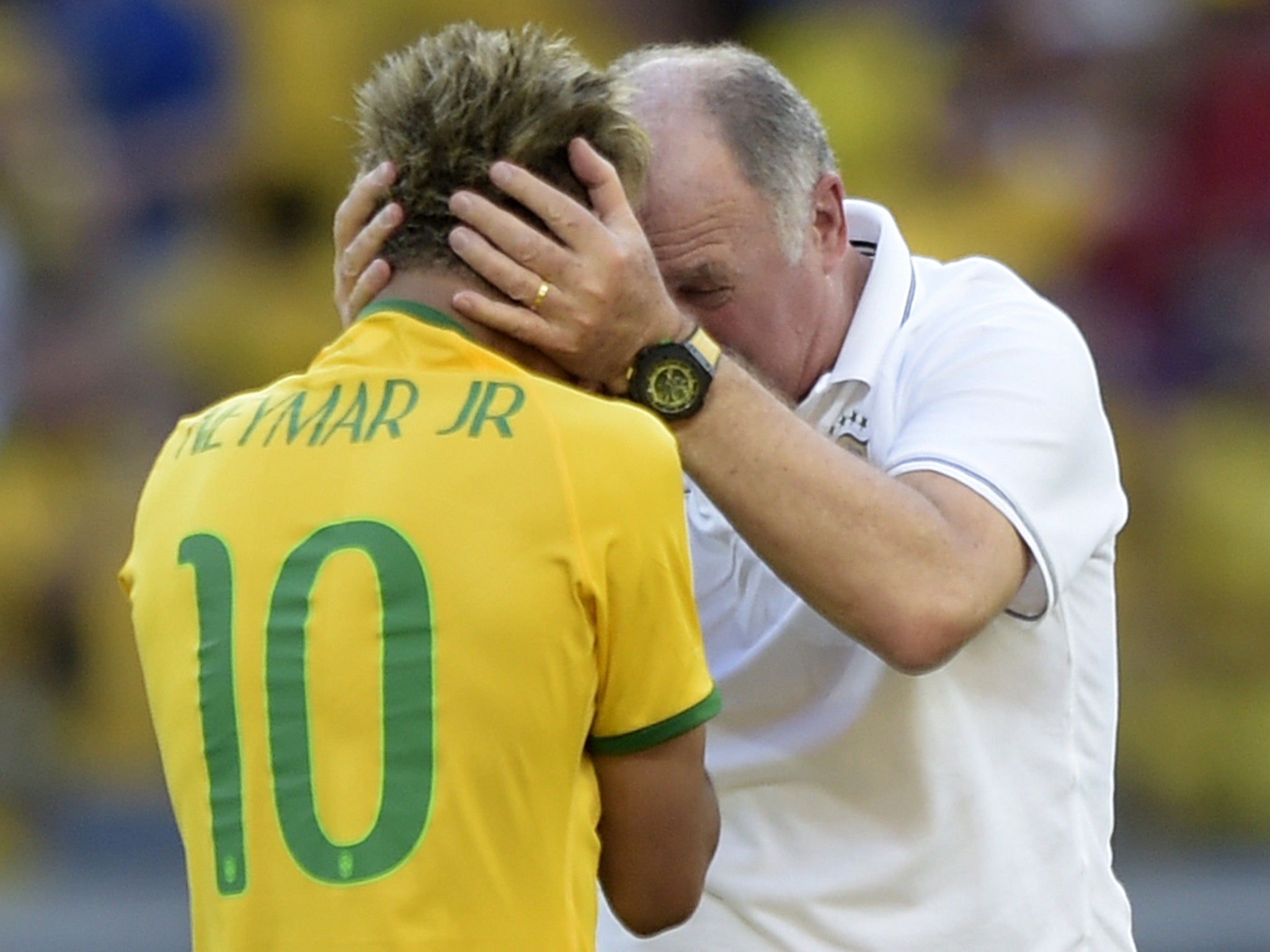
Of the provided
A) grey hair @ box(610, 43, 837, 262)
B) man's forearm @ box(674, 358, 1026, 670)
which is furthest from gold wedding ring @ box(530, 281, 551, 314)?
grey hair @ box(610, 43, 837, 262)

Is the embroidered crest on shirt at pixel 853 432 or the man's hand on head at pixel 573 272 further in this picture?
the embroidered crest on shirt at pixel 853 432

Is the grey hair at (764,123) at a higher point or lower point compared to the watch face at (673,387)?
higher

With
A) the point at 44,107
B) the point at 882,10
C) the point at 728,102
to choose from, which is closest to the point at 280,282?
the point at 44,107

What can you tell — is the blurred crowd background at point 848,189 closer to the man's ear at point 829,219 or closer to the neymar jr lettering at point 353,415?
the man's ear at point 829,219

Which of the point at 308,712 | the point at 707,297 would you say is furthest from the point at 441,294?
the point at 707,297

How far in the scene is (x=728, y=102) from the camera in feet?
8.35

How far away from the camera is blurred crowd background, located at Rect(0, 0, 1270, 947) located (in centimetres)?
545

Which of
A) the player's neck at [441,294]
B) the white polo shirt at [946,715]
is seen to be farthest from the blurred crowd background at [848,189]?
the player's neck at [441,294]


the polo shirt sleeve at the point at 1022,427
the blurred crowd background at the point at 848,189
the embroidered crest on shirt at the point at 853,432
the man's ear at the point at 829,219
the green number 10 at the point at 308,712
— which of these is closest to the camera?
the green number 10 at the point at 308,712

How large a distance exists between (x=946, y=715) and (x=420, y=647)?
82cm

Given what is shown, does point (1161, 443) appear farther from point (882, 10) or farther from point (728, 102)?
point (728, 102)

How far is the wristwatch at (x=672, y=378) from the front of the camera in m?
2.08

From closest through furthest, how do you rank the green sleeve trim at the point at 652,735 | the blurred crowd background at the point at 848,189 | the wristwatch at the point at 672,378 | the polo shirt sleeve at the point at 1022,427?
the green sleeve trim at the point at 652,735, the wristwatch at the point at 672,378, the polo shirt sleeve at the point at 1022,427, the blurred crowd background at the point at 848,189

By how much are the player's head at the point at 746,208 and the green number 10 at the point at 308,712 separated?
809 millimetres
